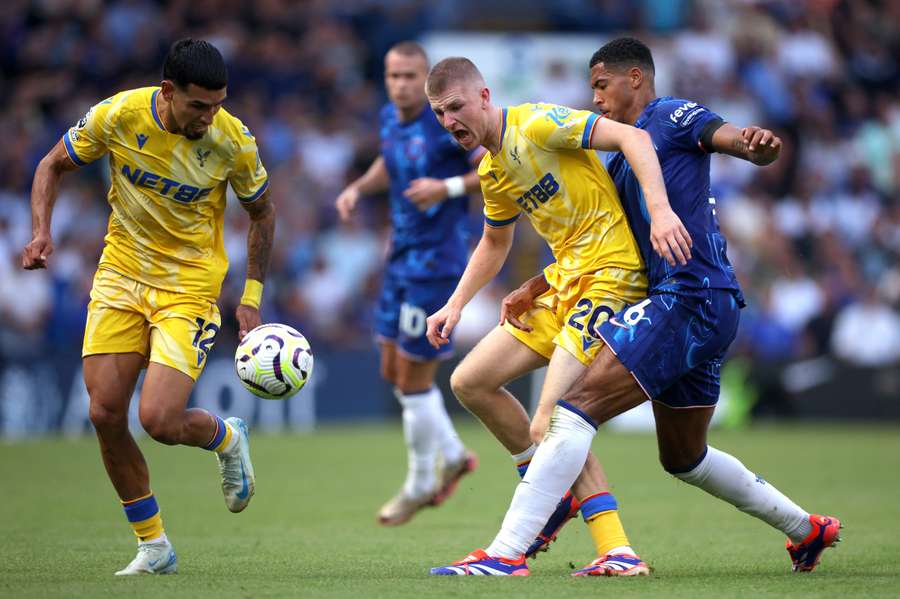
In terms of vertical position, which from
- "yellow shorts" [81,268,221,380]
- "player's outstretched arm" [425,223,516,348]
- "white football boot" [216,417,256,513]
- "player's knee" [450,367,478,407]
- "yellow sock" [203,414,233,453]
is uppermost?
"player's outstretched arm" [425,223,516,348]

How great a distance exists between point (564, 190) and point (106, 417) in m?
2.47

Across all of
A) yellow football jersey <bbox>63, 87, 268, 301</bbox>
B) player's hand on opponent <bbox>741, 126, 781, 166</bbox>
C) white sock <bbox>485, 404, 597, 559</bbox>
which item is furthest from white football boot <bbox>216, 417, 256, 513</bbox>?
player's hand on opponent <bbox>741, 126, 781, 166</bbox>

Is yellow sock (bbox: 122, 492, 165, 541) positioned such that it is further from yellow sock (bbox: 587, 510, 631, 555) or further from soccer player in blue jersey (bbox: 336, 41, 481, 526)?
soccer player in blue jersey (bbox: 336, 41, 481, 526)

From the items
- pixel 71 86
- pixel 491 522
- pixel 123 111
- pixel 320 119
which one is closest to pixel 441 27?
pixel 320 119

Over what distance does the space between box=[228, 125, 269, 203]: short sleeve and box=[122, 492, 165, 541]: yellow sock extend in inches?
64.4

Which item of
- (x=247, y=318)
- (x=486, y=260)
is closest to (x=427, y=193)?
(x=486, y=260)

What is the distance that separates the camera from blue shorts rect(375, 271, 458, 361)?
9617 millimetres

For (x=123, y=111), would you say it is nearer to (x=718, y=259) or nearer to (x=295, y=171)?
(x=718, y=259)

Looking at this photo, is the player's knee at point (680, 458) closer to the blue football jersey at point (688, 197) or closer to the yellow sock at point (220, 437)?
the blue football jersey at point (688, 197)

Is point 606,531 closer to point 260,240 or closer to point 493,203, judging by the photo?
point 493,203

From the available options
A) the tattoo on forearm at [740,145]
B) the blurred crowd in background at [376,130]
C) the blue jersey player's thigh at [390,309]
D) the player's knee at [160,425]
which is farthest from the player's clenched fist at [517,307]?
the blurred crowd in background at [376,130]

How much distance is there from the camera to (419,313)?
9.62 m

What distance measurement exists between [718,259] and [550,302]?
2.87ft

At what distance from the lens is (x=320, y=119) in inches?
771
